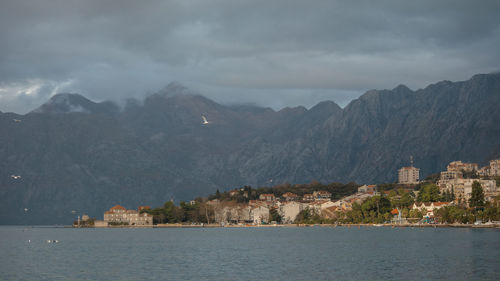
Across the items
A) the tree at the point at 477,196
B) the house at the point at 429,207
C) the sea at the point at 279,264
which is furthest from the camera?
the house at the point at 429,207

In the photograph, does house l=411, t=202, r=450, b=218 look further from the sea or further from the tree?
the sea

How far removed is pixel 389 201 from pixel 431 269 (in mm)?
139335

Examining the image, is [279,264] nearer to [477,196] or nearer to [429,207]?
[477,196]

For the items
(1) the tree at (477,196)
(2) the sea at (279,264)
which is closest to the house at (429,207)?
(1) the tree at (477,196)

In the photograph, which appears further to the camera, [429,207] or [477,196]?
[429,207]

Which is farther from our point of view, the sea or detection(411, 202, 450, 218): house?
detection(411, 202, 450, 218): house

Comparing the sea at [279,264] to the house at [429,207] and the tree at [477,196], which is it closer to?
the tree at [477,196]

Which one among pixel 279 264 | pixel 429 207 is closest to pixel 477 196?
pixel 429 207

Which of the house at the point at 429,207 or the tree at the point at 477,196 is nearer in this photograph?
the tree at the point at 477,196

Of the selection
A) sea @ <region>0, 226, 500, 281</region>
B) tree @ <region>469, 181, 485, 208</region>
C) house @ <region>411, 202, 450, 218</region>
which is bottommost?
sea @ <region>0, 226, 500, 281</region>

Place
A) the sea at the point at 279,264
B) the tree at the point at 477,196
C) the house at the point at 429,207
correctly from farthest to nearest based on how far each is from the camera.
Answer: the house at the point at 429,207 → the tree at the point at 477,196 → the sea at the point at 279,264

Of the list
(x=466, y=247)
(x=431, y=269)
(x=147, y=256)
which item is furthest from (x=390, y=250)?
(x=147, y=256)

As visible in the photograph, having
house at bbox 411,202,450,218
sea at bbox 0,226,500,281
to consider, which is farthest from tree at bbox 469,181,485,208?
sea at bbox 0,226,500,281

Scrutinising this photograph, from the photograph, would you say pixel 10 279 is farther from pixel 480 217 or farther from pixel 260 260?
pixel 480 217
